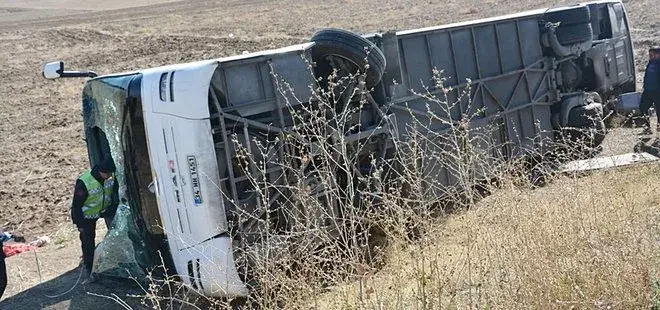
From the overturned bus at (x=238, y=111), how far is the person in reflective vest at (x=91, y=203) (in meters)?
0.46

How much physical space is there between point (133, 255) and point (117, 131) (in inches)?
45.6

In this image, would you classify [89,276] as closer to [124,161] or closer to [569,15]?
[124,161]

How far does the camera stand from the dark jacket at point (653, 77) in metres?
10.1

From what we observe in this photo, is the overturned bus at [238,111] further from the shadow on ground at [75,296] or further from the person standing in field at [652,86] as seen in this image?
the person standing in field at [652,86]

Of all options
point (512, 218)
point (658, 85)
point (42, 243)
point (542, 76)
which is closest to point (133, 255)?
point (42, 243)

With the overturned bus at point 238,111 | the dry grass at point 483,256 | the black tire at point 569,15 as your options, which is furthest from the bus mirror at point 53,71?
the black tire at point 569,15

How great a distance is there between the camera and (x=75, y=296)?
24.2ft

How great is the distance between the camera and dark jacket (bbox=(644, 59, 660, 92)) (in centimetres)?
1005

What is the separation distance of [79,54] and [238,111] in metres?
21.3

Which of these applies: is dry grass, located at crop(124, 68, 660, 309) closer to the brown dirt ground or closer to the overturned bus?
the overturned bus

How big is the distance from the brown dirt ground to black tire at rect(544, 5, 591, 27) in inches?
61.8

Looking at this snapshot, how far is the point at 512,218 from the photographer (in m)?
4.20

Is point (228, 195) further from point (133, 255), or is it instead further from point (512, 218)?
point (512, 218)

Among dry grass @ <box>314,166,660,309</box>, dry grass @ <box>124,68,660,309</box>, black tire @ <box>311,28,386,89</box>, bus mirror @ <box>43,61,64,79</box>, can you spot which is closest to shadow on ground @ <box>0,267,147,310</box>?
bus mirror @ <box>43,61,64,79</box>
